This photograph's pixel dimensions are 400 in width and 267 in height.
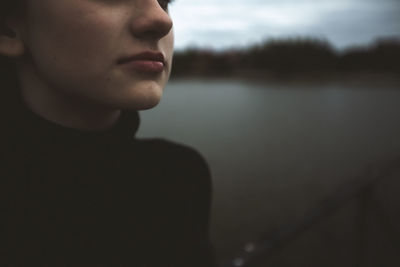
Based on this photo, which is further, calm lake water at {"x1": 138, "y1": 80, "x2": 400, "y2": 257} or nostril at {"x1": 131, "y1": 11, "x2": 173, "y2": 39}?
calm lake water at {"x1": 138, "y1": 80, "x2": 400, "y2": 257}

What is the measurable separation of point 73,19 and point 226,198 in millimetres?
1617

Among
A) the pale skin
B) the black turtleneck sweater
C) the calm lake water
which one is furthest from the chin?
the calm lake water

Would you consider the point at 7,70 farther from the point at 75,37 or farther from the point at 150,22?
the point at 150,22

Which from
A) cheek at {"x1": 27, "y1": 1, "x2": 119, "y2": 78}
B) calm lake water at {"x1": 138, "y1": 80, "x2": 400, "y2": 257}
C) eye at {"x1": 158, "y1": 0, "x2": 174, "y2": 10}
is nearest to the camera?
cheek at {"x1": 27, "y1": 1, "x2": 119, "y2": 78}

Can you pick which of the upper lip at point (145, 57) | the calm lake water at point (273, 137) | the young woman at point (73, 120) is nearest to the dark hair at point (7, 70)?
the young woman at point (73, 120)

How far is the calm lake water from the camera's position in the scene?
6.35 ft

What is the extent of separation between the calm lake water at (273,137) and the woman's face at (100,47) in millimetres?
802

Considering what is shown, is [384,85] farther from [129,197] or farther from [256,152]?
[129,197]

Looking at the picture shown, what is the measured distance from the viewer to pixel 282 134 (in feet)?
9.31

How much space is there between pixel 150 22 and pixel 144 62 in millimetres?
66

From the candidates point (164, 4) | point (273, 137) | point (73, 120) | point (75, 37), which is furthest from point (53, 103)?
point (273, 137)

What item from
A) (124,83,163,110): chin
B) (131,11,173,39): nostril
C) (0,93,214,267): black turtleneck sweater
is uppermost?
(131,11,173,39): nostril

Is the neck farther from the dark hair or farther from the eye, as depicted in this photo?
the eye

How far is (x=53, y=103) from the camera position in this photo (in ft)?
1.99
